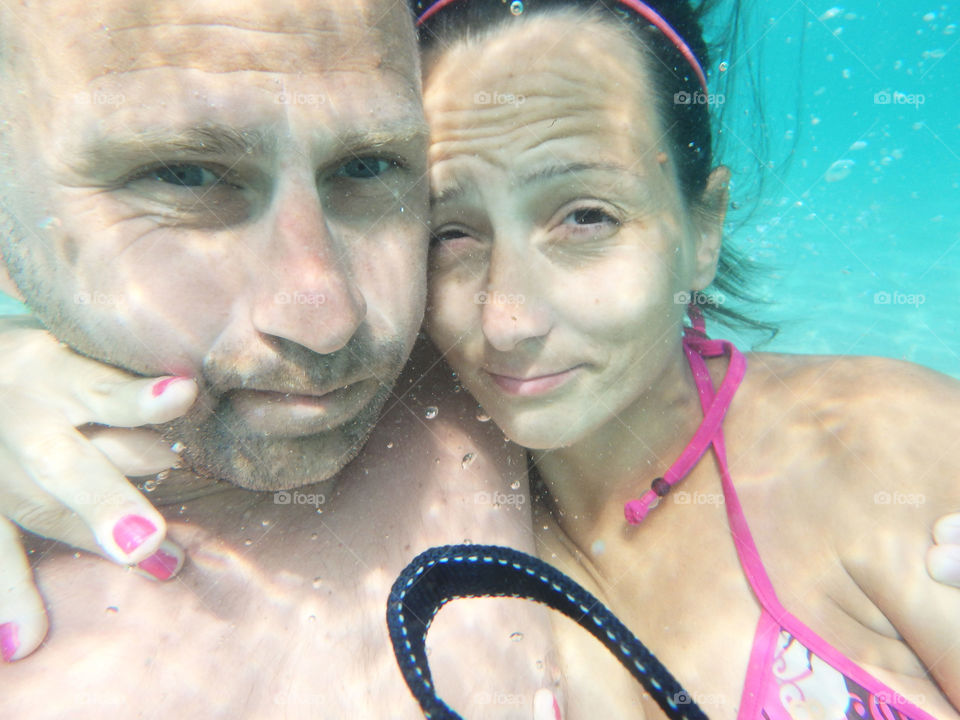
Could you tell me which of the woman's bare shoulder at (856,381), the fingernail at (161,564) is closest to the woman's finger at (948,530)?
the woman's bare shoulder at (856,381)

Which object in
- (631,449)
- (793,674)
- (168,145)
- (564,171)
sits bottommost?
(793,674)

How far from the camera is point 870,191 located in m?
28.2

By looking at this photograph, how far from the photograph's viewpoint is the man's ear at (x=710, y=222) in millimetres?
2098

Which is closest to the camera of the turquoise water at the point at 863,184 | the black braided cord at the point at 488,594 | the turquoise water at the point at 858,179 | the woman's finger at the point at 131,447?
the black braided cord at the point at 488,594

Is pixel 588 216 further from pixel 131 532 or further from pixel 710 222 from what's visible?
pixel 131 532

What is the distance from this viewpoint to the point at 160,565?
1.57 m

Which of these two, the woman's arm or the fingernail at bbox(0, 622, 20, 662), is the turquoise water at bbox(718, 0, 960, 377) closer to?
the woman's arm

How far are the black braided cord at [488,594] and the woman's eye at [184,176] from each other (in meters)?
1.10

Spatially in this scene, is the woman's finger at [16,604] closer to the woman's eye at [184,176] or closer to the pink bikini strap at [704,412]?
the woman's eye at [184,176]

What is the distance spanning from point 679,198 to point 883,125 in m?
58.2

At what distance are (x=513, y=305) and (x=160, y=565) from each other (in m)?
1.25

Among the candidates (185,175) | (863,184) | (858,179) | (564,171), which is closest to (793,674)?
(564,171)

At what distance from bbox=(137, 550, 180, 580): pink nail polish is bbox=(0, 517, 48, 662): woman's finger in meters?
0.24

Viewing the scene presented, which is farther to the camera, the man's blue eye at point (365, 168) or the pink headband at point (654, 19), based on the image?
the pink headband at point (654, 19)
